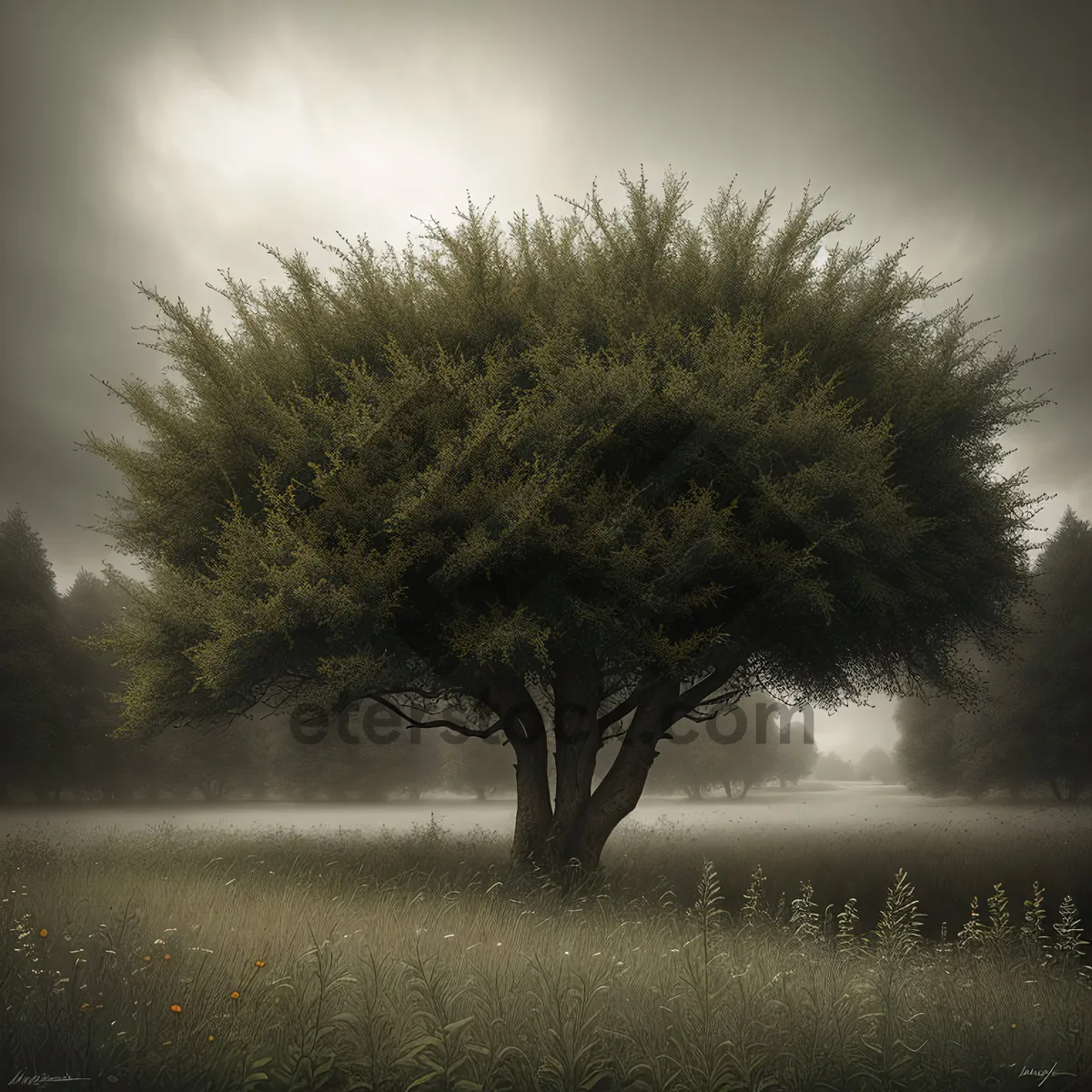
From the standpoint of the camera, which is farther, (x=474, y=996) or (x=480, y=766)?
(x=480, y=766)

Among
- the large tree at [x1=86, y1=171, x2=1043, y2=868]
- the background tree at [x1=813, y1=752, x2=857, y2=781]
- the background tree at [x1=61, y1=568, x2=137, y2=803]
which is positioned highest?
the large tree at [x1=86, y1=171, x2=1043, y2=868]

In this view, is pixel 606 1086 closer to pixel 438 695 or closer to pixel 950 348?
pixel 438 695

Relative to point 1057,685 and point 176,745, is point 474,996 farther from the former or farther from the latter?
point 176,745

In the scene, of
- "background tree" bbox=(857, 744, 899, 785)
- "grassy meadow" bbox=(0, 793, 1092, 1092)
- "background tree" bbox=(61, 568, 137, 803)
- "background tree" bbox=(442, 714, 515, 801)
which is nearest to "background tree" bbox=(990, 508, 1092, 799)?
"grassy meadow" bbox=(0, 793, 1092, 1092)

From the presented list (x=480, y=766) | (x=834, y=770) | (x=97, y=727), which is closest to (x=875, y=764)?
(x=834, y=770)

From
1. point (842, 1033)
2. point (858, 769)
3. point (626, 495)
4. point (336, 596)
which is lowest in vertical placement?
point (858, 769)

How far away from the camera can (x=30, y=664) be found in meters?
31.0

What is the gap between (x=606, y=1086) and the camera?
209 inches

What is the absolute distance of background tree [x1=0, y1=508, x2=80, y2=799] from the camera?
30672 mm

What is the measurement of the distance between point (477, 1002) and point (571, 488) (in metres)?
7.73

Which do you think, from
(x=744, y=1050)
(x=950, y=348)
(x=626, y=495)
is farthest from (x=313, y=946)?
(x=950, y=348)

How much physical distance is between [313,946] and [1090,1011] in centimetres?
710

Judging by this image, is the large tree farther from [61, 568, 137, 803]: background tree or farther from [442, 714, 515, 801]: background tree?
[442, 714, 515, 801]: background tree

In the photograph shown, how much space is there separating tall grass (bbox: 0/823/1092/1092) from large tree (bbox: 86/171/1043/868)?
446 centimetres
